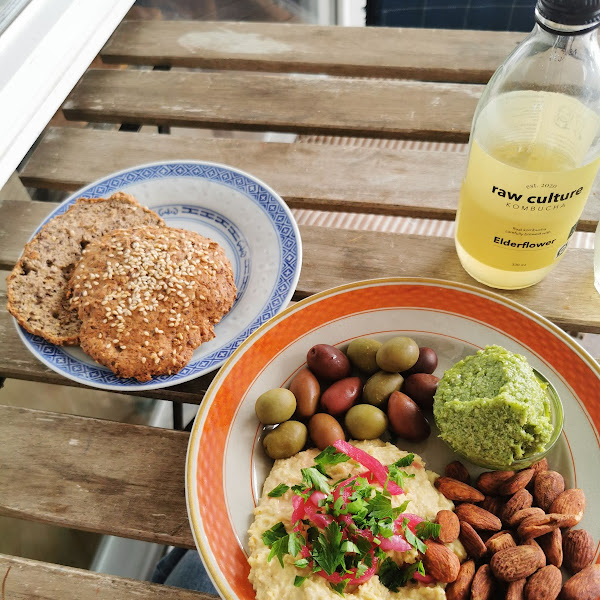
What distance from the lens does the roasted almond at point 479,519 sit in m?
0.78

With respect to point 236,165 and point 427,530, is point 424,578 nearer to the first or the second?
point 427,530

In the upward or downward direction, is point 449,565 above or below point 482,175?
below

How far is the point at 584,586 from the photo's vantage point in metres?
0.70

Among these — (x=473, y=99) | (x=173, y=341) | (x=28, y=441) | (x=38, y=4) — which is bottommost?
(x=28, y=441)

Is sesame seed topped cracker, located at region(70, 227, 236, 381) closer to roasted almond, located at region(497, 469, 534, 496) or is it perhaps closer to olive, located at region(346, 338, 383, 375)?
olive, located at region(346, 338, 383, 375)

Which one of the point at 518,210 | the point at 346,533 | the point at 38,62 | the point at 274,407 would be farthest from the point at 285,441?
the point at 38,62

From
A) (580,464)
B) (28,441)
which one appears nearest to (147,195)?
(28,441)

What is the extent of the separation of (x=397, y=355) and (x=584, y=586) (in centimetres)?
37

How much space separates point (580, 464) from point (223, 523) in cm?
49

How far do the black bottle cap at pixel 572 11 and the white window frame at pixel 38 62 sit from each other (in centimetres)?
103

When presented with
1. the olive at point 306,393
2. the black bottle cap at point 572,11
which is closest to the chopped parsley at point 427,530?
the olive at point 306,393

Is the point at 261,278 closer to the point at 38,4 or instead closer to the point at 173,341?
the point at 173,341

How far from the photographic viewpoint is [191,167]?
1242 millimetres

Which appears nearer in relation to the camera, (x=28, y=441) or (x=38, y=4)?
(x=28, y=441)
